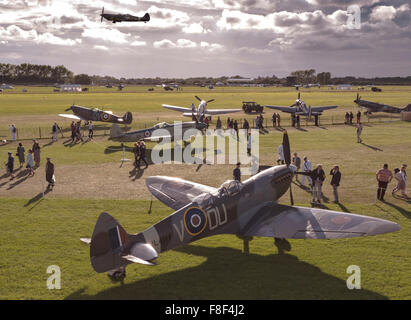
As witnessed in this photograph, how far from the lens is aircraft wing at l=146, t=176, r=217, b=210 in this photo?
41.3 feet

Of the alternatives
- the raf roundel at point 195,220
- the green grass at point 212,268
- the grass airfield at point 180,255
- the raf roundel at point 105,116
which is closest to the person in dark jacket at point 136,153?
the grass airfield at point 180,255

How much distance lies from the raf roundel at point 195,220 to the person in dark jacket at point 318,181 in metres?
6.75

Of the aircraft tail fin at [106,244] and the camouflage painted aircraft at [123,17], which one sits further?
the camouflage painted aircraft at [123,17]

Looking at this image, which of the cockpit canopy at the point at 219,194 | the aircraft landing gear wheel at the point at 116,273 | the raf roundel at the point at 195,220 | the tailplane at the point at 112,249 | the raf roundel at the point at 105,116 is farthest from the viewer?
the raf roundel at the point at 105,116

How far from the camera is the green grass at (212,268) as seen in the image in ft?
29.1

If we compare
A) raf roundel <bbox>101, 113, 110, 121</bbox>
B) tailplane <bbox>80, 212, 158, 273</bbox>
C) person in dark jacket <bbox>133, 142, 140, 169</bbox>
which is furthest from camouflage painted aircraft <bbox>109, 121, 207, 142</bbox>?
tailplane <bbox>80, 212, 158, 273</bbox>

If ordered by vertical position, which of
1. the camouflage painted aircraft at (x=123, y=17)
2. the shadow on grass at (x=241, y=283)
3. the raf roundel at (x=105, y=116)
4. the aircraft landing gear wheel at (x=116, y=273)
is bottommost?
the shadow on grass at (x=241, y=283)

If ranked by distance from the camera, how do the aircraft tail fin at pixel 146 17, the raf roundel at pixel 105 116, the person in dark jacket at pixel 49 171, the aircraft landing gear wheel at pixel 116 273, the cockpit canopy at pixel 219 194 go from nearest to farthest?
the aircraft landing gear wheel at pixel 116 273 → the cockpit canopy at pixel 219 194 → the person in dark jacket at pixel 49 171 → the aircraft tail fin at pixel 146 17 → the raf roundel at pixel 105 116

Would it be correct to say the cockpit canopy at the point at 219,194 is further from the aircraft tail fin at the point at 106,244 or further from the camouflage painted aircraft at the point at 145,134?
the camouflage painted aircraft at the point at 145,134

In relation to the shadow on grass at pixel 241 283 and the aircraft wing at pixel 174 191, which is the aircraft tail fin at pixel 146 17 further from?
the shadow on grass at pixel 241 283

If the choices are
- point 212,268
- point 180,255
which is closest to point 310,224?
point 212,268

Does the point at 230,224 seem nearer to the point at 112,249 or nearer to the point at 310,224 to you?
the point at 310,224

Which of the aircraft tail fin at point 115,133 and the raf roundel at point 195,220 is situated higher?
the aircraft tail fin at point 115,133

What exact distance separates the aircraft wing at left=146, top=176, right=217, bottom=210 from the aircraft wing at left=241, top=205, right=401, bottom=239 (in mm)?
2505
